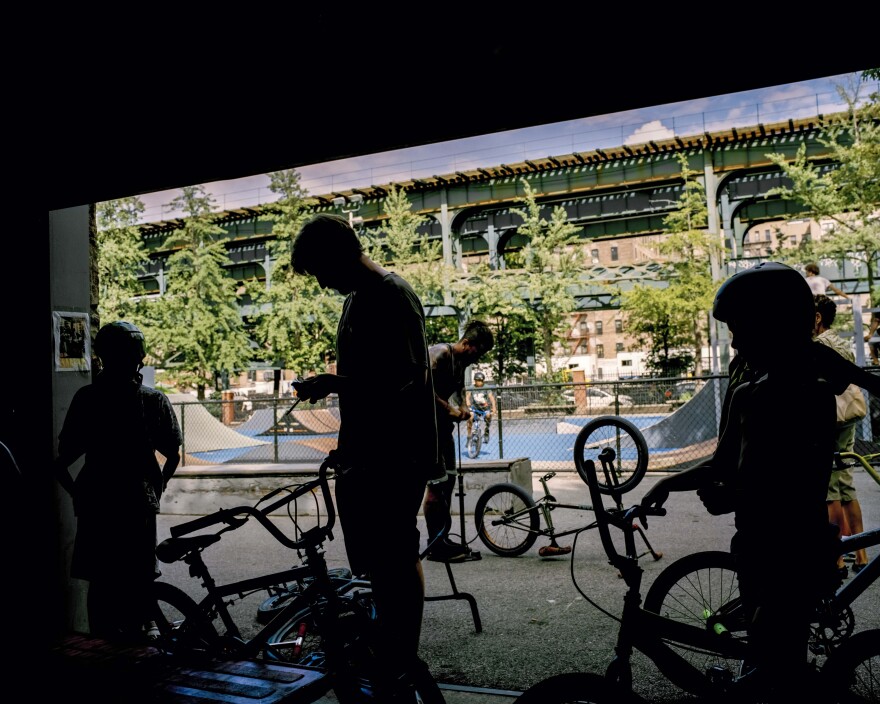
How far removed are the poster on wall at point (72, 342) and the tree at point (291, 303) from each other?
996 inches

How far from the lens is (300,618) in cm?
320

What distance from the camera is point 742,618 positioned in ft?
10.3

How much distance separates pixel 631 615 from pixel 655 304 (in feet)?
84.7

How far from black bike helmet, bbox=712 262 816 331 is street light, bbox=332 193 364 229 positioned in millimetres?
27961

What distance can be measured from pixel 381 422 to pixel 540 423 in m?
9.49

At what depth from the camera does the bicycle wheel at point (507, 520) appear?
655 centimetres

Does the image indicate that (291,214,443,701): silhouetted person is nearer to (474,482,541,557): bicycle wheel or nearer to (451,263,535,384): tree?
(474,482,541,557): bicycle wheel

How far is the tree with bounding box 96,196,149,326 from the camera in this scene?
86.3 feet

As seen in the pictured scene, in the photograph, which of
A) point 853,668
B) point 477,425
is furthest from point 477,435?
point 853,668

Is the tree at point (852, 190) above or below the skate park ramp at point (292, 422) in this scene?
above

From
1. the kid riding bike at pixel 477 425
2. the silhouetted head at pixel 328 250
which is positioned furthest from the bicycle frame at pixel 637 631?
the kid riding bike at pixel 477 425

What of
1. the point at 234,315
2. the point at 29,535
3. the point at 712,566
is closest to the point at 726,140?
the point at 234,315

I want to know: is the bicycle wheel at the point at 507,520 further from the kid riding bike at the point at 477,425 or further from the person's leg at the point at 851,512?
the kid riding bike at the point at 477,425

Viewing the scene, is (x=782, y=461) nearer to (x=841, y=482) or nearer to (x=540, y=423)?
(x=841, y=482)
